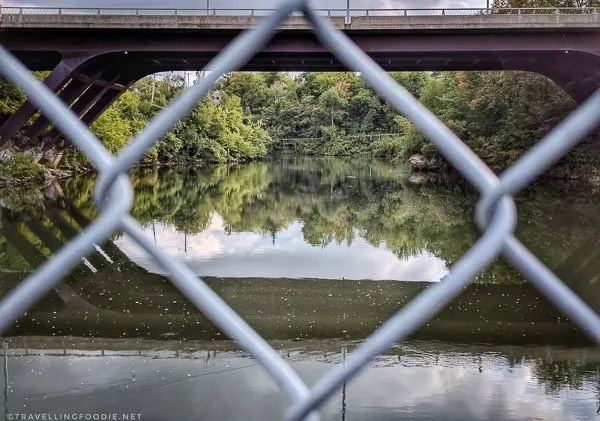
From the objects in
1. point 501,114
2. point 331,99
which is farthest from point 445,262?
point 331,99

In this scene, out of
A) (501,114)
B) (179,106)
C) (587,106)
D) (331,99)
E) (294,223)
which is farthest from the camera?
(331,99)

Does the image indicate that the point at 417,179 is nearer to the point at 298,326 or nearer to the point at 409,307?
the point at 298,326

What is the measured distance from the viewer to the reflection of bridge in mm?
5035

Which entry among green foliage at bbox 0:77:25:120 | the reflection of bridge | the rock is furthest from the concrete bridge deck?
the rock

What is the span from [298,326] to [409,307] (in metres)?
4.84

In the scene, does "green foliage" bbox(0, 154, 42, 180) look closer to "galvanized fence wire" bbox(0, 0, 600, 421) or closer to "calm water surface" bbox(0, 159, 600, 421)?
"calm water surface" bbox(0, 159, 600, 421)

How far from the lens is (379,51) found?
1266cm

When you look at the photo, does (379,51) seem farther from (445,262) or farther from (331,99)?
(331,99)

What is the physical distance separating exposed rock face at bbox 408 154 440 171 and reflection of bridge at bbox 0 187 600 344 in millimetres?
19349

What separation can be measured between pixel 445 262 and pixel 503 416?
4604 millimetres

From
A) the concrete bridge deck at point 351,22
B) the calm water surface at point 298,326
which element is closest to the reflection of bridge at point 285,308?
the calm water surface at point 298,326

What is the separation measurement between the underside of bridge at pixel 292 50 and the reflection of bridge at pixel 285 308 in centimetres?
620

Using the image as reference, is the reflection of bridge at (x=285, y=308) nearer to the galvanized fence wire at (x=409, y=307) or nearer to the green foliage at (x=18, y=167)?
the galvanized fence wire at (x=409, y=307)

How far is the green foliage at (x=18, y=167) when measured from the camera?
16.7m
